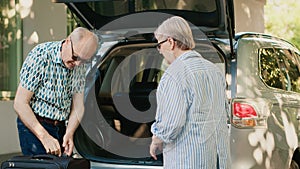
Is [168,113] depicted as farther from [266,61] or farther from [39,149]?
[266,61]

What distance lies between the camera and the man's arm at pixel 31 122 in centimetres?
384

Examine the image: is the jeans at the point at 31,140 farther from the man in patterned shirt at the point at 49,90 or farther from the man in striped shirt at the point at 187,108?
the man in striped shirt at the point at 187,108

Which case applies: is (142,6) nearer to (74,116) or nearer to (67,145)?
(74,116)

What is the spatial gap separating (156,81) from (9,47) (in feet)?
9.29

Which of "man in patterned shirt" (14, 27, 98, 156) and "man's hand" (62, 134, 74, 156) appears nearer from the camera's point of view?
"man in patterned shirt" (14, 27, 98, 156)

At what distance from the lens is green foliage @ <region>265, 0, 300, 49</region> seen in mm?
21641

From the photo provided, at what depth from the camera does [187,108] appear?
356cm

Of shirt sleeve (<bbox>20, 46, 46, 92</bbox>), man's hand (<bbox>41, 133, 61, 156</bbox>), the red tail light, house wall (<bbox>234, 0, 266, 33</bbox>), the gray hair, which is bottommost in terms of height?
man's hand (<bbox>41, 133, 61, 156</bbox>)

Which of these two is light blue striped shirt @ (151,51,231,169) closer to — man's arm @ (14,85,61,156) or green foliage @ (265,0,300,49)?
man's arm @ (14,85,61,156)

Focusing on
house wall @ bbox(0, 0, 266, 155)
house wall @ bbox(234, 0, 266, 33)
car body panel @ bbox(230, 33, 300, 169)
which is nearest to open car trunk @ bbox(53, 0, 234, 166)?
car body panel @ bbox(230, 33, 300, 169)

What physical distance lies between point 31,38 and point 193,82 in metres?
5.24

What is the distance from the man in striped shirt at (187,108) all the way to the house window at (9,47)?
4.76 m

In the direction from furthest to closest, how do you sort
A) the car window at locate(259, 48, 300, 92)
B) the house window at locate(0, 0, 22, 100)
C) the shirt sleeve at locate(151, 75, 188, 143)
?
1. the house window at locate(0, 0, 22, 100)
2. the car window at locate(259, 48, 300, 92)
3. the shirt sleeve at locate(151, 75, 188, 143)

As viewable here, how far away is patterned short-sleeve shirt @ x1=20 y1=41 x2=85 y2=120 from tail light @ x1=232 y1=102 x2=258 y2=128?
4.37ft
